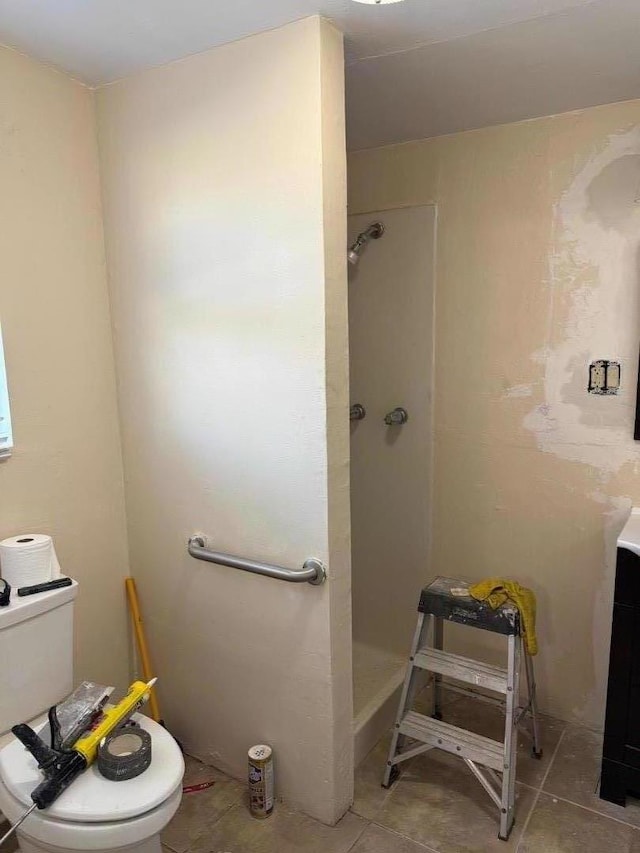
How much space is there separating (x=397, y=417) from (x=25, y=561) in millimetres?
1433

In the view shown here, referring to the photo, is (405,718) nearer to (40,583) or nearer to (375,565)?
(375,565)

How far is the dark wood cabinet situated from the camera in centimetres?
170

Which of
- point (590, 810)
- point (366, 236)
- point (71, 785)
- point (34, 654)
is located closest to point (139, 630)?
point (34, 654)

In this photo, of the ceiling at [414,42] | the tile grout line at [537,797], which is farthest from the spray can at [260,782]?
the ceiling at [414,42]

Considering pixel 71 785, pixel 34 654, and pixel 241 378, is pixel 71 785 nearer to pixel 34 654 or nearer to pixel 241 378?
pixel 34 654

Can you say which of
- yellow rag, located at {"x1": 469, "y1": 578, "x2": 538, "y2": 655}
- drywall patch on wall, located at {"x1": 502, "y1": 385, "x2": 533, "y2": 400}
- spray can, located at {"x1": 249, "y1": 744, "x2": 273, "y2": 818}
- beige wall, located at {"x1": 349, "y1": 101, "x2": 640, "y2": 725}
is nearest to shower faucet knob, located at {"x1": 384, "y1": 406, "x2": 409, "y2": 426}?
beige wall, located at {"x1": 349, "y1": 101, "x2": 640, "y2": 725}

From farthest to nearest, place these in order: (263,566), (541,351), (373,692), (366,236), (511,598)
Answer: (366,236) < (373,692) < (541,351) < (511,598) < (263,566)

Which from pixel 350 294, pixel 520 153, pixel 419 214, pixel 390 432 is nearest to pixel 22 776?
pixel 390 432

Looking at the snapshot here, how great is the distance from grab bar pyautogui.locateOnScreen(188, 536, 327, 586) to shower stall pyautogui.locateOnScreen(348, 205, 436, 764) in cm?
86

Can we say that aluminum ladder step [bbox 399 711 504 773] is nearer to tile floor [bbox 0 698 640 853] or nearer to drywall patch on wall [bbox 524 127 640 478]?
tile floor [bbox 0 698 640 853]

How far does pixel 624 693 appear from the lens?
1747 mm

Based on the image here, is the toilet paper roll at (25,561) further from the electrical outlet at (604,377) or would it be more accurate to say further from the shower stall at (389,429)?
the electrical outlet at (604,377)

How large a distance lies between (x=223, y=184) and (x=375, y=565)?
1684 millimetres

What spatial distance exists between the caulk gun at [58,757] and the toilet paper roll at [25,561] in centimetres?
39
